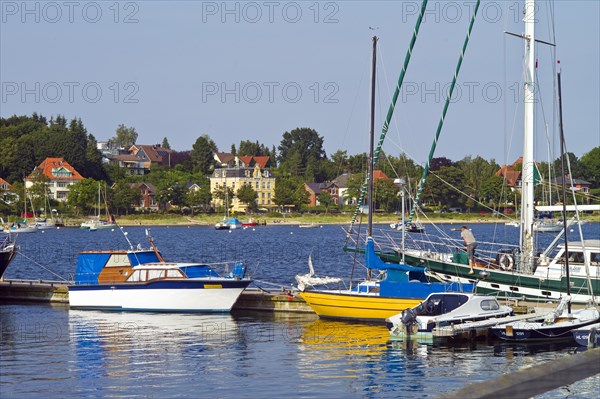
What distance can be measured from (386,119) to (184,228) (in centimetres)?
14521

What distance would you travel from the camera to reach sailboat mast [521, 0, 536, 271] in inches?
1493

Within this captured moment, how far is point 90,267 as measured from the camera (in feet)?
141

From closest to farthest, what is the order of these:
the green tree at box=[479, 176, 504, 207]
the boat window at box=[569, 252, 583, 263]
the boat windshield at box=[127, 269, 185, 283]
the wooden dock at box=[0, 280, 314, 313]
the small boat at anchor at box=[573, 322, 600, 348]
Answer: the small boat at anchor at box=[573, 322, 600, 348] → the boat window at box=[569, 252, 583, 263] → the wooden dock at box=[0, 280, 314, 313] → the boat windshield at box=[127, 269, 185, 283] → the green tree at box=[479, 176, 504, 207]

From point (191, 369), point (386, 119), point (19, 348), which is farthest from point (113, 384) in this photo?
point (386, 119)

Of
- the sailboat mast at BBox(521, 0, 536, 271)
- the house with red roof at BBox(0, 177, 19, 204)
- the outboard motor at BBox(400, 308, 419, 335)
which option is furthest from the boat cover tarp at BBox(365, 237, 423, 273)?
the house with red roof at BBox(0, 177, 19, 204)

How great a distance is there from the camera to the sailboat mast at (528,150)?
3793 cm

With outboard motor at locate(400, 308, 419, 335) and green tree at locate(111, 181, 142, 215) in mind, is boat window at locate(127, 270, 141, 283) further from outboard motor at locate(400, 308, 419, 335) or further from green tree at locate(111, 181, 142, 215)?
green tree at locate(111, 181, 142, 215)

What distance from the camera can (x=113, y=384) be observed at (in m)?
25.9

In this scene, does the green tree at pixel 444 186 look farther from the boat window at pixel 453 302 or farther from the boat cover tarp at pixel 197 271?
the boat window at pixel 453 302

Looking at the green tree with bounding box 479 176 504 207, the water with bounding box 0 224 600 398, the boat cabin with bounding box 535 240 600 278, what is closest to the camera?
the water with bounding box 0 224 600 398

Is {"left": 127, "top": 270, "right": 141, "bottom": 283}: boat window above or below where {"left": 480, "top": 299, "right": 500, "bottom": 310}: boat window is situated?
above

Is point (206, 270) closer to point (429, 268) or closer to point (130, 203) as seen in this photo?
point (429, 268)

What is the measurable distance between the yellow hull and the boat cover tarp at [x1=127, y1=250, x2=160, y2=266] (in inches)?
362

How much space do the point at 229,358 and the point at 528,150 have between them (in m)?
15.9
